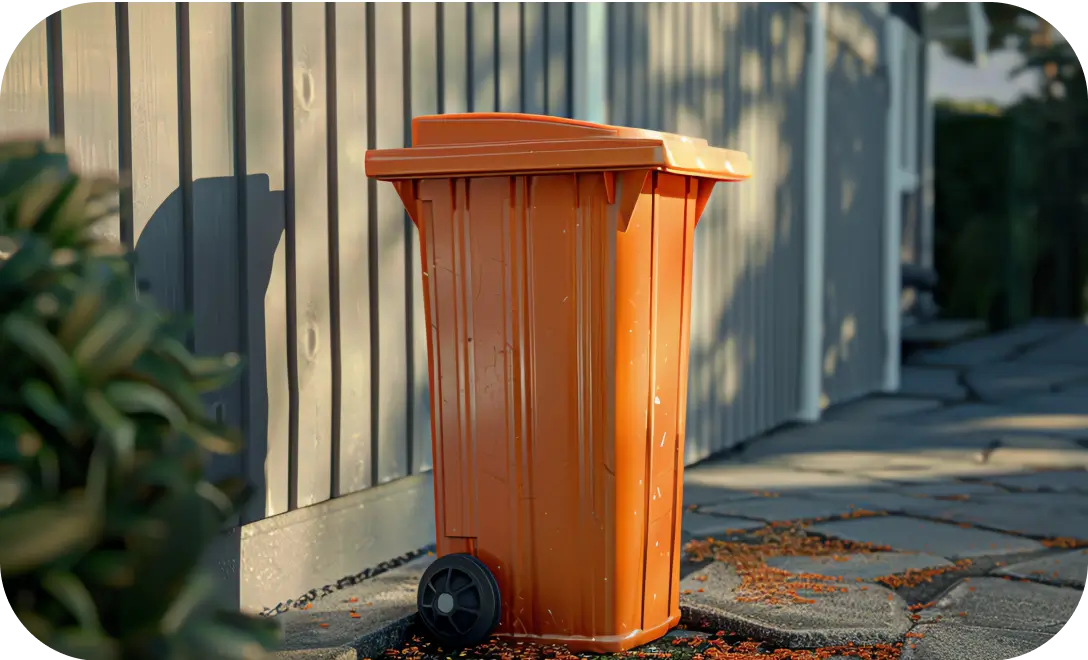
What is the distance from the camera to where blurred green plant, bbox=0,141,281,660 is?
0.93 m

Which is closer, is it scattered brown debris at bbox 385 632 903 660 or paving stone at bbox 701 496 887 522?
scattered brown debris at bbox 385 632 903 660

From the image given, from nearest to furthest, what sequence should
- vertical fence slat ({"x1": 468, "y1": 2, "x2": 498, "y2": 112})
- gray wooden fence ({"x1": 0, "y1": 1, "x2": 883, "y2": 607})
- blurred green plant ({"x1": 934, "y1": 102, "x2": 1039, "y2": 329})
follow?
gray wooden fence ({"x1": 0, "y1": 1, "x2": 883, "y2": 607})
vertical fence slat ({"x1": 468, "y1": 2, "x2": 498, "y2": 112})
blurred green plant ({"x1": 934, "y1": 102, "x2": 1039, "y2": 329})

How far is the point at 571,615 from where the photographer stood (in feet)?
7.58

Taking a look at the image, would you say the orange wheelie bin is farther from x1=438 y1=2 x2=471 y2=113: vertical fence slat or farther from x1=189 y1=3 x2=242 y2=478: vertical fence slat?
x1=438 y1=2 x2=471 y2=113: vertical fence slat

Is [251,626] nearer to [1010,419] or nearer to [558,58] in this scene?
[558,58]

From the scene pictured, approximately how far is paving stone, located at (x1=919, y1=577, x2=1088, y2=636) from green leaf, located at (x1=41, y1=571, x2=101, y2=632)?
2.10m

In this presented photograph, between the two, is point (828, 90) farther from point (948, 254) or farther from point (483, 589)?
point (948, 254)

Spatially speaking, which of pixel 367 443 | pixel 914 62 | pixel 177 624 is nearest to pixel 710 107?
pixel 367 443

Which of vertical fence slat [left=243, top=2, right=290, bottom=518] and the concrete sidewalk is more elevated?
vertical fence slat [left=243, top=2, right=290, bottom=518]

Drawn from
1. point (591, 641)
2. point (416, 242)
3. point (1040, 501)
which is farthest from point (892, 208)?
point (591, 641)

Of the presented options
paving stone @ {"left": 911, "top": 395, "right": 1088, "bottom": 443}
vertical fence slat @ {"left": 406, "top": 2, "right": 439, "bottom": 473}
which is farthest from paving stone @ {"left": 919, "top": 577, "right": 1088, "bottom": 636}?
paving stone @ {"left": 911, "top": 395, "right": 1088, "bottom": 443}

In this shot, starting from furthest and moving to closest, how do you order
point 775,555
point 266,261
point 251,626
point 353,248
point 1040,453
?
point 1040,453, point 775,555, point 353,248, point 266,261, point 251,626

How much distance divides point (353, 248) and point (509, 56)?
970mm

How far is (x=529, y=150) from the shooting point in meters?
2.21
